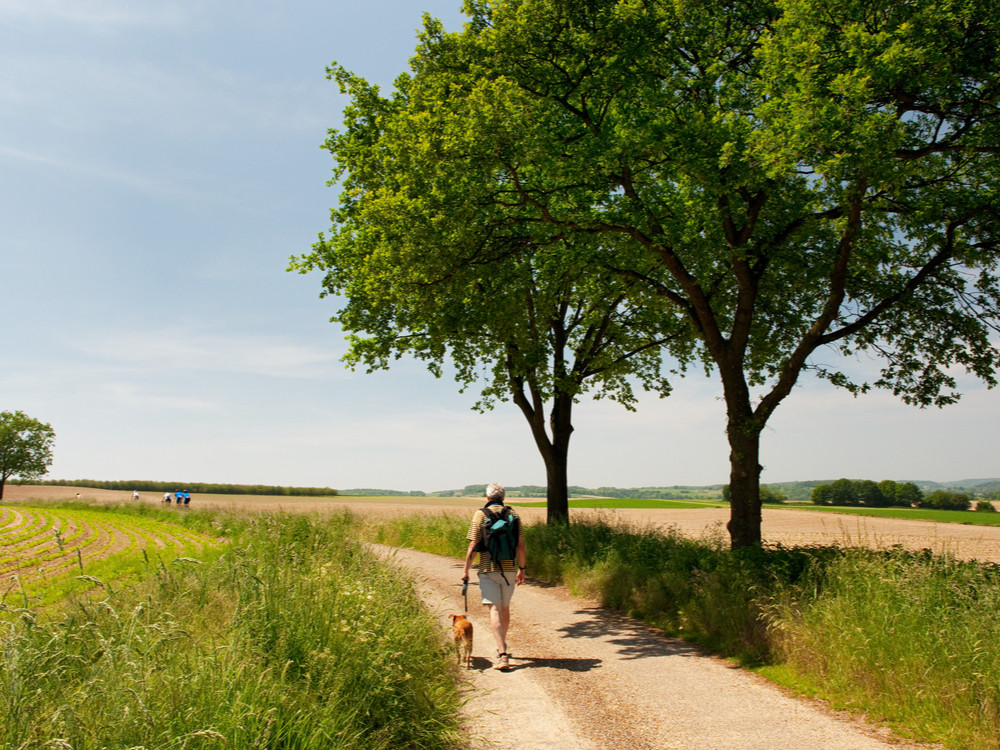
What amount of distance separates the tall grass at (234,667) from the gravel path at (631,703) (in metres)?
0.74

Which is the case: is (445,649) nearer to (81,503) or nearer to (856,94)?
(856,94)

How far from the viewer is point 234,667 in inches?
178

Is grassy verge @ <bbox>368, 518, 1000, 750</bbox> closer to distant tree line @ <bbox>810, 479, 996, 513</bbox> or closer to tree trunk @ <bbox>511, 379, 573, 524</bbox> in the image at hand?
tree trunk @ <bbox>511, 379, 573, 524</bbox>

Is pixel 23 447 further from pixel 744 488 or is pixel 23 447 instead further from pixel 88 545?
pixel 744 488

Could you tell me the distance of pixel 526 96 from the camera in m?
12.9

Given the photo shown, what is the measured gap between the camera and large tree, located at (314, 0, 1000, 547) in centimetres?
1048

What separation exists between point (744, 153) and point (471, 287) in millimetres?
7842

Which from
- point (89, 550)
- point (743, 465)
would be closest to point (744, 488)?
point (743, 465)

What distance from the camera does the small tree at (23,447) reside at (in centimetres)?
9456

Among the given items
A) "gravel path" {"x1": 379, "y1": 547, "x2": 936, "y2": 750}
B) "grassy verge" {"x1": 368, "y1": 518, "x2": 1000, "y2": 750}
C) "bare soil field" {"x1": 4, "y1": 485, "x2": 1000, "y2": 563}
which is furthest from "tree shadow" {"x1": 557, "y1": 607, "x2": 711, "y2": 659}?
"bare soil field" {"x1": 4, "y1": 485, "x2": 1000, "y2": 563}

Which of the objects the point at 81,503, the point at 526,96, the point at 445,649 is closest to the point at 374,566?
the point at 445,649

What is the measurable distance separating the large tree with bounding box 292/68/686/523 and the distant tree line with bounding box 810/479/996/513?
104m

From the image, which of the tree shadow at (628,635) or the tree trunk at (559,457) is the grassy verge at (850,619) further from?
the tree trunk at (559,457)

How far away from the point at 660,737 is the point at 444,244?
1054cm
